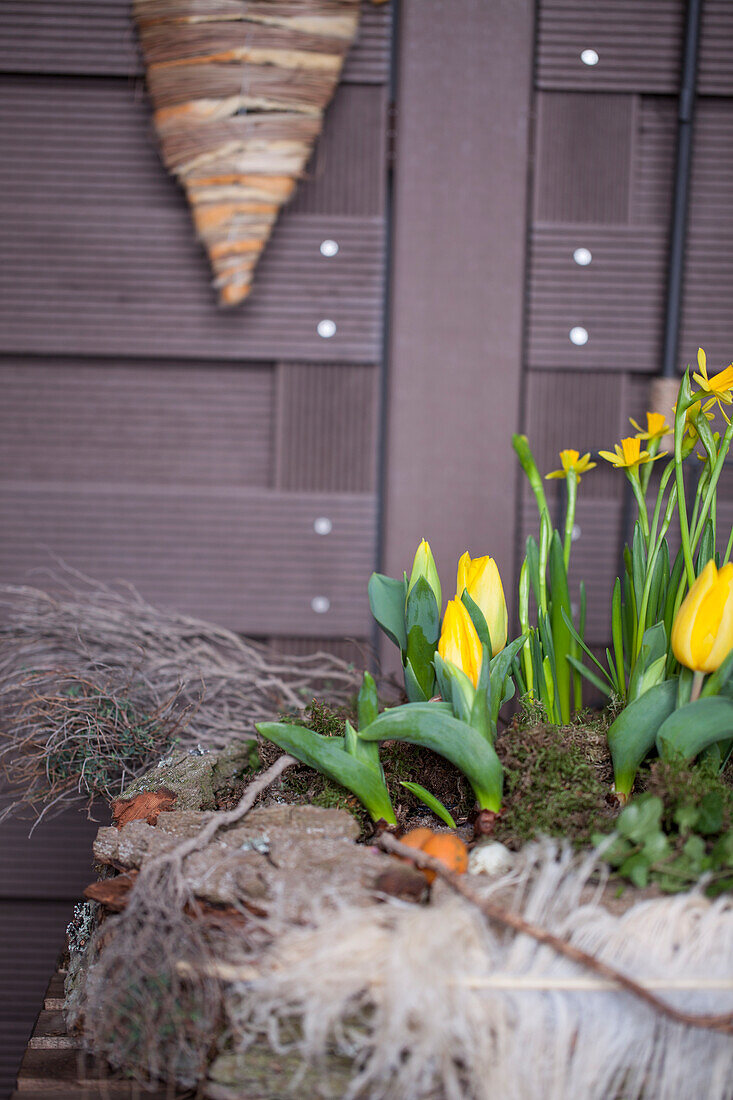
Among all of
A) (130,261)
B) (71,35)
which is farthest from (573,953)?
(71,35)

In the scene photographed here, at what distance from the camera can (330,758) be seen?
0.62 metres

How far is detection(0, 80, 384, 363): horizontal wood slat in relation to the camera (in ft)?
3.50

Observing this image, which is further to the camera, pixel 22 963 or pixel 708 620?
pixel 22 963

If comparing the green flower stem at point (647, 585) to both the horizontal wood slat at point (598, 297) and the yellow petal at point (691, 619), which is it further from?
the horizontal wood slat at point (598, 297)

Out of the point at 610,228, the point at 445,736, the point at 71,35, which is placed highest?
the point at 71,35

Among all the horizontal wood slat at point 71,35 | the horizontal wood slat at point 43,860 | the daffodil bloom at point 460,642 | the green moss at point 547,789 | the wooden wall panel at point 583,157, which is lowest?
the horizontal wood slat at point 43,860

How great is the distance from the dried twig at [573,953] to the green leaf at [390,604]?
8.9 inches

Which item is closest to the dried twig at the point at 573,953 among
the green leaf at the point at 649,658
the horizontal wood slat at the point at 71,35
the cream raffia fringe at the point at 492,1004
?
the cream raffia fringe at the point at 492,1004

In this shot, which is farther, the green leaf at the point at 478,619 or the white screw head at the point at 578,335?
the white screw head at the point at 578,335

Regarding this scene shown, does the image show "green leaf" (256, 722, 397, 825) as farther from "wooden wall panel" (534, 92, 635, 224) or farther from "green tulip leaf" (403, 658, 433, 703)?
"wooden wall panel" (534, 92, 635, 224)

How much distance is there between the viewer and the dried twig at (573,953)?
45 cm

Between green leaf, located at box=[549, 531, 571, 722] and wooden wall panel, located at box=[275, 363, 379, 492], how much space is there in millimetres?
410

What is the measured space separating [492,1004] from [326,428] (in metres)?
0.78

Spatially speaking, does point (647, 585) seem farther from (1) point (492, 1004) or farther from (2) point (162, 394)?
(2) point (162, 394)
